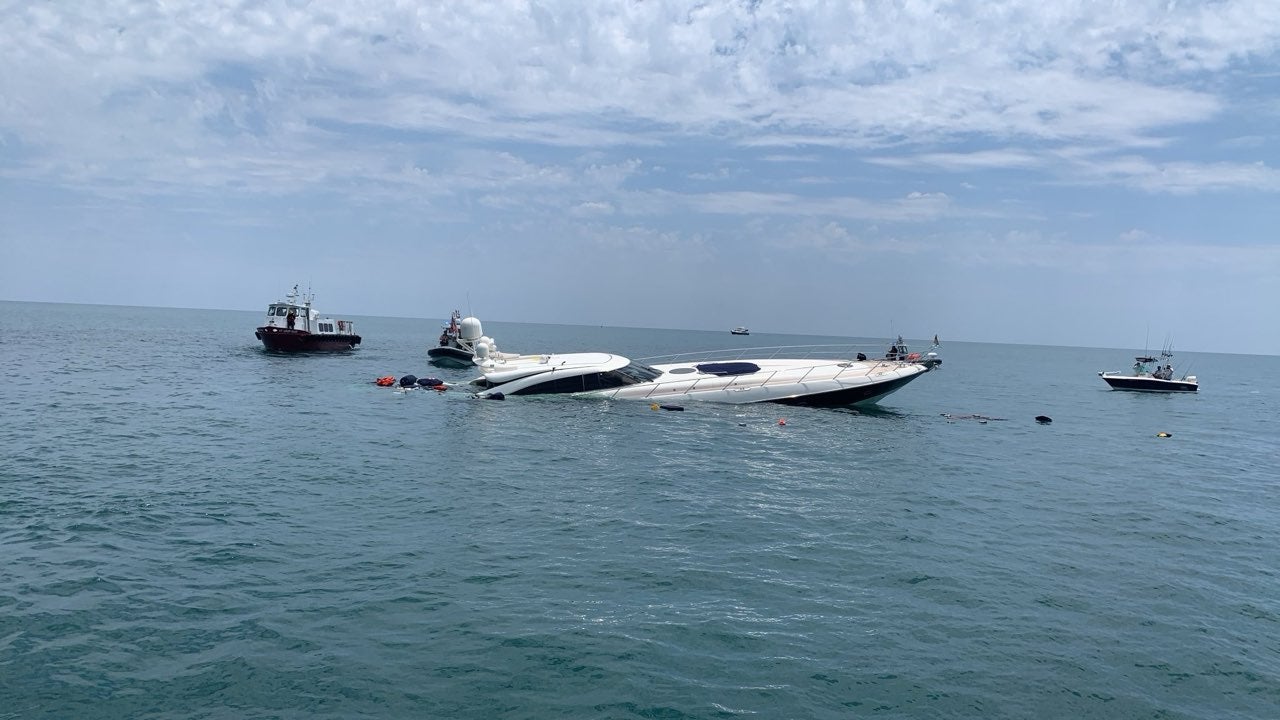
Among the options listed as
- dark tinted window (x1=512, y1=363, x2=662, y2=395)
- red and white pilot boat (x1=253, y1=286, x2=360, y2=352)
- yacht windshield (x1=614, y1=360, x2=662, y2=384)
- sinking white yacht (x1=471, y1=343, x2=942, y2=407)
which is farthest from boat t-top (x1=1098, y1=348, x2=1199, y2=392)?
red and white pilot boat (x1=253, y1=286, x2=360, y2=352)

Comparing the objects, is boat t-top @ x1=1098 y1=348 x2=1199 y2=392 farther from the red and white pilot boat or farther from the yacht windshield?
the red and white pilot boat

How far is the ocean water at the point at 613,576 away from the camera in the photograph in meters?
11.4

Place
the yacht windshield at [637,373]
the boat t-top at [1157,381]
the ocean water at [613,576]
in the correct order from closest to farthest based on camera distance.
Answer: the ocean water at [613,576]
the yacht windshield at [637,373]
the boat t-top at [1157,381]

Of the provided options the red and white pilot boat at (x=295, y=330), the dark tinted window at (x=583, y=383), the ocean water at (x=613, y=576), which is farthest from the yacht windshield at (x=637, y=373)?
the red and white pilot boat at (x=295, y=330)

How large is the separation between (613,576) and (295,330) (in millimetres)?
73833

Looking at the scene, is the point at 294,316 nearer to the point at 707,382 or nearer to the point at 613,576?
the point at 707,382

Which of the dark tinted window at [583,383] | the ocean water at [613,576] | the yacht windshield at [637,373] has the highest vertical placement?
the yacht windshield at [637,373]

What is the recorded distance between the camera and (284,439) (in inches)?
1240

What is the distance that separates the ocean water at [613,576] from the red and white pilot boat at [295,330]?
4761 cm

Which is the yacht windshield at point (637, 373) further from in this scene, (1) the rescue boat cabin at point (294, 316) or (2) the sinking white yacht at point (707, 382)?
(1) the rescue boat cabin at point (294, 316)

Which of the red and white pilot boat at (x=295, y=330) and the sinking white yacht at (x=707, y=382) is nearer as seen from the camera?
the sinking white yacht at (x=707, y=382)

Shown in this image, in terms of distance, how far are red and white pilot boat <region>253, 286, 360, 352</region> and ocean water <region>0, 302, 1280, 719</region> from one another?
47.6 metres

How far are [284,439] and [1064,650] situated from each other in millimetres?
28659

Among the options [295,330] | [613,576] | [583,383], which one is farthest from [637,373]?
[295,330]
